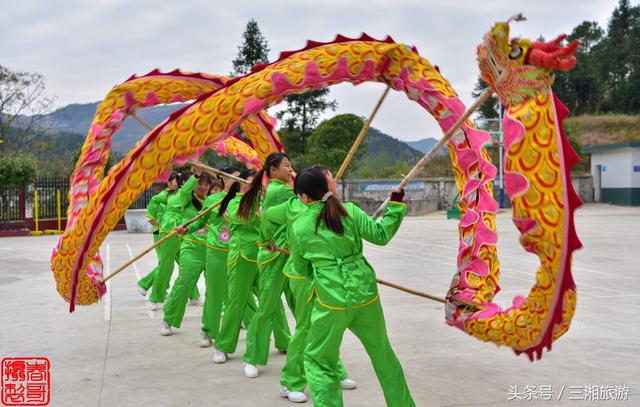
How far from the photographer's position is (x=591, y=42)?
54906 millimetres

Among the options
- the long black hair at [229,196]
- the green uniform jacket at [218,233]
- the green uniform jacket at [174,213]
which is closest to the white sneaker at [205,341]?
the green uniform jacket at [218,233]

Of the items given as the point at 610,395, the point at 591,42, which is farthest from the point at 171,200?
the point at 591,42

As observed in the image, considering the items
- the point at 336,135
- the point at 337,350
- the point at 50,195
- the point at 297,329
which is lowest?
the point at 297,329

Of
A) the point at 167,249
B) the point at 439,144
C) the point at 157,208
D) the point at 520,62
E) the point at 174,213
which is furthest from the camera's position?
the point at 157,208

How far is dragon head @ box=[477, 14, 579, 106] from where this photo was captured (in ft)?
10.5

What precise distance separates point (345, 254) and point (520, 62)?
1323 millimetres

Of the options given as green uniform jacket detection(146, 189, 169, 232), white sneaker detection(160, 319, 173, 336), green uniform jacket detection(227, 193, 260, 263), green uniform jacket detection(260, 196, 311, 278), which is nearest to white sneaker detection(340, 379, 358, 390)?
green uniform jacket detection(260, 196, 311, 278)

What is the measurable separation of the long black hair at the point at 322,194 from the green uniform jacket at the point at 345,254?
4cm

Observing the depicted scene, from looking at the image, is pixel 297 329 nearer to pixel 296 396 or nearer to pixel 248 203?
pixel 296 396

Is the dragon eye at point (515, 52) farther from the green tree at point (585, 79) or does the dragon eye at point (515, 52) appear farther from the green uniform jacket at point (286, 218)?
the green tree at point (585, 79)

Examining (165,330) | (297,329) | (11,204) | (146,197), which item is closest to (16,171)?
(11,204)

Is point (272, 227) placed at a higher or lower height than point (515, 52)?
lower

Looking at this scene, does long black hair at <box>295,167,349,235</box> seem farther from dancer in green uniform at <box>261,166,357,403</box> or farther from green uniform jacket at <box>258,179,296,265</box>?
green uniform jacket at <box>258,179,296,265</box>

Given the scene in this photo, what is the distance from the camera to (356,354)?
555cm
